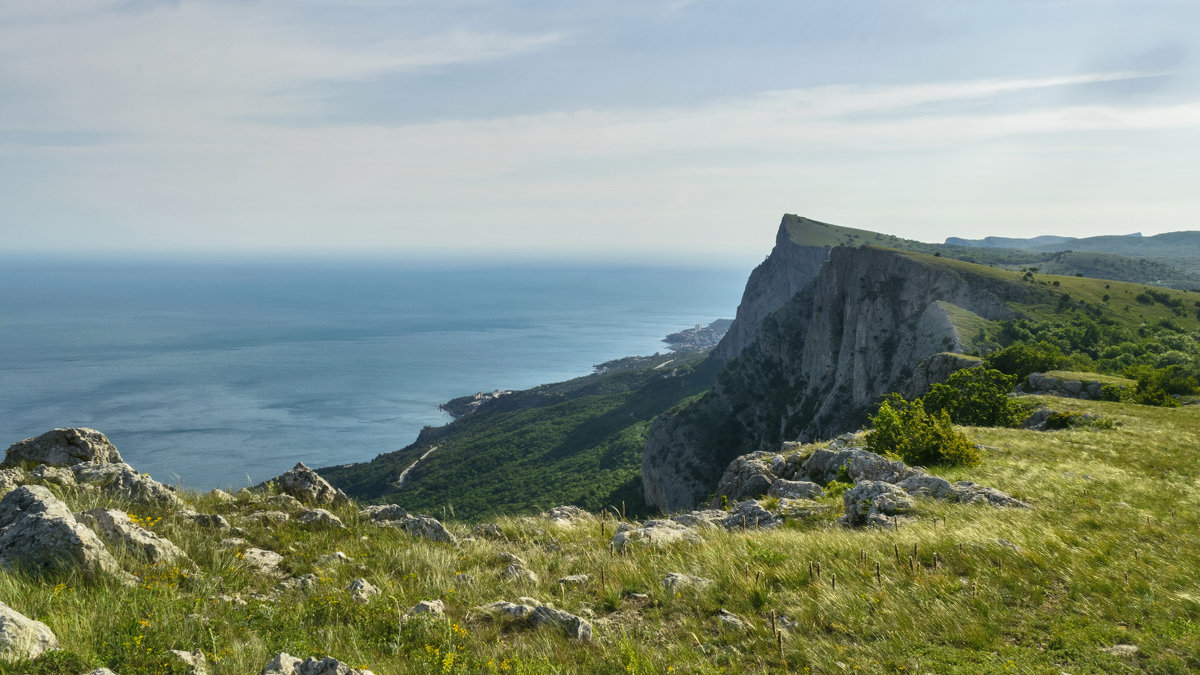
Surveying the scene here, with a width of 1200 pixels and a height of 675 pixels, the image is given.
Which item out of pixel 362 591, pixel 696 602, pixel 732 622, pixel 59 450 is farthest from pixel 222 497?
pixel 732 622

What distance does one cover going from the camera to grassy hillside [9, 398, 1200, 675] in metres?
6.07

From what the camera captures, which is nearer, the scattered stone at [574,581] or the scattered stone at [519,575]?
the scattered stone at [574,581]

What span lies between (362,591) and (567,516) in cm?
787

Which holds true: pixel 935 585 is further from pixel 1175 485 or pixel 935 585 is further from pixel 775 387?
pixel 775 387

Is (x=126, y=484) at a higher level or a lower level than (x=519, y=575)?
higher

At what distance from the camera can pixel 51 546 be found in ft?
23.3

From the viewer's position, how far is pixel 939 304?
2618 inches

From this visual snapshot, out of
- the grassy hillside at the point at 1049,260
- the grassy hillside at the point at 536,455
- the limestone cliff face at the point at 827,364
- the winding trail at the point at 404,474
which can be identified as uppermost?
the grassy hillside at the point at 1049,260

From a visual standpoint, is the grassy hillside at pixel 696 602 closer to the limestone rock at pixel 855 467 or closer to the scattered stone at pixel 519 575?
the scattered stone at pixel 519 575

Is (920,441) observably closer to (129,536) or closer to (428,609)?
(428,609)

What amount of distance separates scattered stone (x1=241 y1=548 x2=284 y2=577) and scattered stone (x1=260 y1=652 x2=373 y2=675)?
3.53 m

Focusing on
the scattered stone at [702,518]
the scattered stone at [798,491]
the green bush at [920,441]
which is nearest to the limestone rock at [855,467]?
the scattered stone at [798,491]

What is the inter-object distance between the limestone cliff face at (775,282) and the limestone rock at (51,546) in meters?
149

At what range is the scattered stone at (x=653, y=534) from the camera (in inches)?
414
